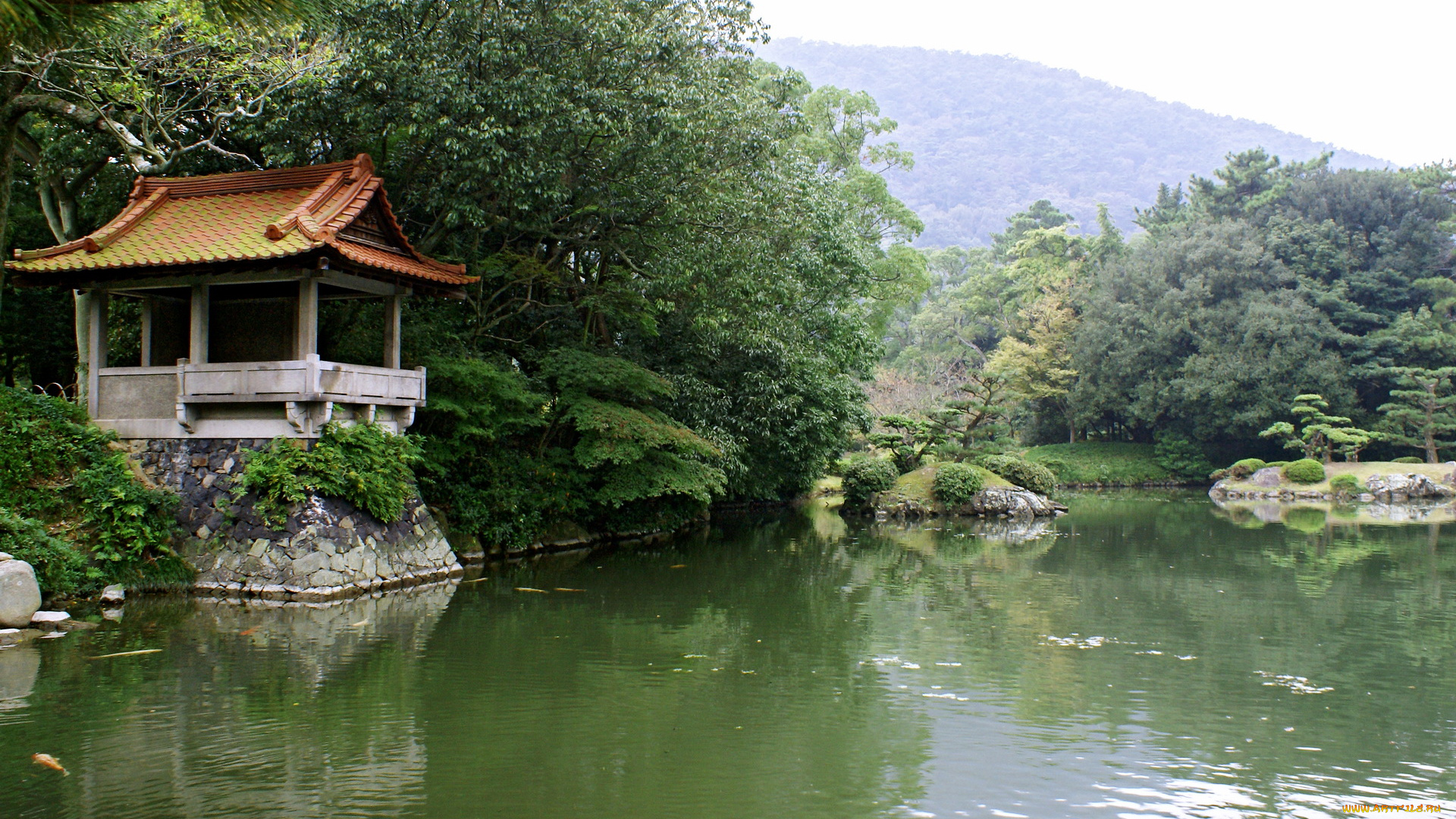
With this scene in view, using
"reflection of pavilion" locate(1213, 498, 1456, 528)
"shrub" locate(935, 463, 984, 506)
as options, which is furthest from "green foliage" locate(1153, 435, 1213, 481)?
"shrub" locate(935, 463, 984, 506)

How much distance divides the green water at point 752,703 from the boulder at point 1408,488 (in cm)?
1926

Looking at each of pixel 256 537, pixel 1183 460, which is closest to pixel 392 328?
pixel 256 537

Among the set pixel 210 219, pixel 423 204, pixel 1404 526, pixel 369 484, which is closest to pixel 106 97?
pixel 210 219

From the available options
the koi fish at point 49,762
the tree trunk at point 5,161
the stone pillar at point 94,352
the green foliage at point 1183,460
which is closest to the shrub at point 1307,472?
the green foliage at point 1183,460

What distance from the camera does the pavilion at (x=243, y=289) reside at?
11.7m

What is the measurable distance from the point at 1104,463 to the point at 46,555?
35.1 meters

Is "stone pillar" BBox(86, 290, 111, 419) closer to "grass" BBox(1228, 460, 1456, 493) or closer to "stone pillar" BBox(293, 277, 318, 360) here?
"stone pillar" BBox(293, 277, 318, 360)

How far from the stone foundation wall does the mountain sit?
4131 inches

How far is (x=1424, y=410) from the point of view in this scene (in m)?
33.7

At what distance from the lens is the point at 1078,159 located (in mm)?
134250

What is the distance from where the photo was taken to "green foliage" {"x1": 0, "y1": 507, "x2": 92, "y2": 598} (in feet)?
33.5

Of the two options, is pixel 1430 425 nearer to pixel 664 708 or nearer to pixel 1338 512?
pixel 1338 512

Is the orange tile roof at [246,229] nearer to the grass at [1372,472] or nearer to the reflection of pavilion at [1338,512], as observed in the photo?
the reflection of pavilion at [1338,512]

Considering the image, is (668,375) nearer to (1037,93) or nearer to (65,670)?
(65,670)
